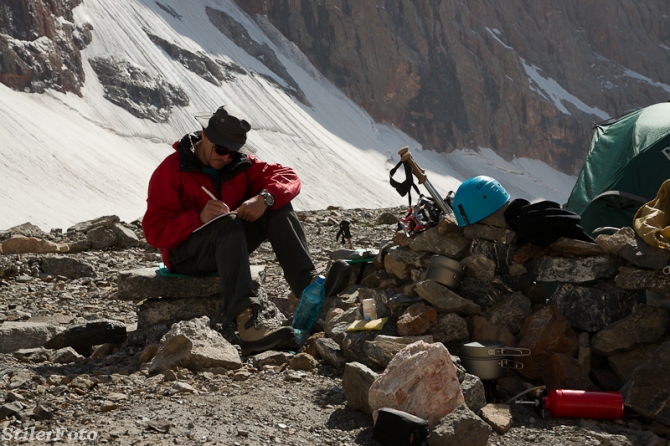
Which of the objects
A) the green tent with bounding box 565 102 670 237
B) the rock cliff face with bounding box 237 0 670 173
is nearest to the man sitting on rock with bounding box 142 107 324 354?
the green tent with bounding box 565 102 670 237

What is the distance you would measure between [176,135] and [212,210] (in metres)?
45.7

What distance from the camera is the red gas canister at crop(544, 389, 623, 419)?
163 inches

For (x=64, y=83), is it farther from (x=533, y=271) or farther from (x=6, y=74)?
(x=533, y=271)

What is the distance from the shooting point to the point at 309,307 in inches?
225

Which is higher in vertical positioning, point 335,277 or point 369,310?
point 369,310

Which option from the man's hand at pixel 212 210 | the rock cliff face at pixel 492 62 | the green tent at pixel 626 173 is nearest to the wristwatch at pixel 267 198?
the man's hand at pixel 212 210

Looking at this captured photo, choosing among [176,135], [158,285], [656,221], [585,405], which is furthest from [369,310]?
[176,135]

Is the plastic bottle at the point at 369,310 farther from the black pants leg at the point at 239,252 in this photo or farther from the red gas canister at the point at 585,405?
the red gas canister at the point at 585,405

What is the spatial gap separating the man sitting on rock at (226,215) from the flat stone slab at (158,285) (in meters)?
0.21

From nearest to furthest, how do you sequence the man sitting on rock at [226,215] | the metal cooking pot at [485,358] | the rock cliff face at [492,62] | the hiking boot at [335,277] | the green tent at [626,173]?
the metal cooking pot at [485,358] → the man sitting on rock at [226,215] → the hiking boot at [335,277] → the green tent at [626,173] → the rock cliff face at [492,62]

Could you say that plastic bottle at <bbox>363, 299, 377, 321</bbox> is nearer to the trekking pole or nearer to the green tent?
the trekking pole

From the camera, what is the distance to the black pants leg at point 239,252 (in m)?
5.03

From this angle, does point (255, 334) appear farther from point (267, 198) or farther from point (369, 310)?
point (267, 198)

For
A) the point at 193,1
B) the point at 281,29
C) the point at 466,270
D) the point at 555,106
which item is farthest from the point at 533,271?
the point at 555,106
